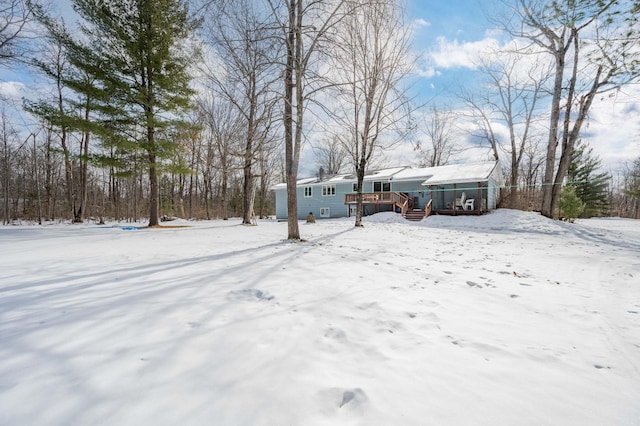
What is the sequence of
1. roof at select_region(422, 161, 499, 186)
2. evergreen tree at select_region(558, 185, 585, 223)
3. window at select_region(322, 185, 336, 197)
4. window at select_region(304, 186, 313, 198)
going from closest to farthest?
evergreen tree at select_region(558, 185, 585, 223) < roof at select_region(422, 161, 499, 186) < window at select_region(322, 185, 336, 197) < window at select_region(304, 186, 313, 198)

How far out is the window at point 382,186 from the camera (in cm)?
2088

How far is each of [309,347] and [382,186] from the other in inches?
797

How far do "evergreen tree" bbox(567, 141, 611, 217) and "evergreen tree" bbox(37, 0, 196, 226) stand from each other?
3020 centimetres

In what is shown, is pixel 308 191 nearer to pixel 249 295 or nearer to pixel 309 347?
pixel 249 295

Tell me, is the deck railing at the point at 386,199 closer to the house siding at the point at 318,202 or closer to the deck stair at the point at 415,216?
the deck stair at the point at 415,216

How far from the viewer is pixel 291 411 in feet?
3.86

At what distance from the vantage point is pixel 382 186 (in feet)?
69.0

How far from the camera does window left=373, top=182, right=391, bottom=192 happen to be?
822 inches

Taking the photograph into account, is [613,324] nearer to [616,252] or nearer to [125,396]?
[125,396]

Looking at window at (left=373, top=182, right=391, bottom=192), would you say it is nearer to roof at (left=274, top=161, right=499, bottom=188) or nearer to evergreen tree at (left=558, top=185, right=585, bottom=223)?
roof at (left=274, top=161, right=499, bottom=188)

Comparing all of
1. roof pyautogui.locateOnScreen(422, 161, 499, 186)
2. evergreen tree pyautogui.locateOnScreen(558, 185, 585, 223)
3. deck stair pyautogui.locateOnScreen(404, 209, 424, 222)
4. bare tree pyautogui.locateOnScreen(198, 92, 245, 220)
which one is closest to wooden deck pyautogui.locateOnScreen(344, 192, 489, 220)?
deck stair pyautogui.locateOnScreen(404, 209, 424, 222)

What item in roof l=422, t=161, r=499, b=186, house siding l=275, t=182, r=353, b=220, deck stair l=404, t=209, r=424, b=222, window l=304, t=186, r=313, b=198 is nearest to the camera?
roof l=422, t=161, r=499, b=186

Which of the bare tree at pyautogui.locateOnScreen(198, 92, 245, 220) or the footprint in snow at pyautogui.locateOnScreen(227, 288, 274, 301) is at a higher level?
the bare tree at pyautogui.locateOnScreen(198, 92, 245, 220)

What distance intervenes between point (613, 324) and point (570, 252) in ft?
15.0
